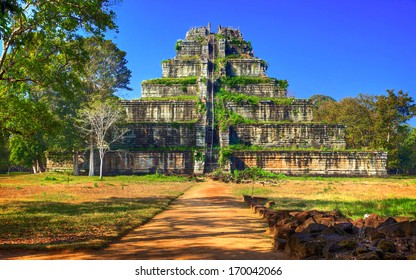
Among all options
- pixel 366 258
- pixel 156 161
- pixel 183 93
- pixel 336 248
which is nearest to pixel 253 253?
pixel 336 248

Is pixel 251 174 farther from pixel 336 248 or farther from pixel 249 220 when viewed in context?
pixel 336 248

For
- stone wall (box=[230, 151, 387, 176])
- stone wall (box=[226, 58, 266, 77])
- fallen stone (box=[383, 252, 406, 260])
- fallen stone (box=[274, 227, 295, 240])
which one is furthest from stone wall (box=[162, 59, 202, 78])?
fallen stone (box=[383, 252, 406, 260])

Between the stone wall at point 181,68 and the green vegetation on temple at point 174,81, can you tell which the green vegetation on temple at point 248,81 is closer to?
the green vegetation on temple at point 174,81

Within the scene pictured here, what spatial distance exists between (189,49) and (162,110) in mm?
10970

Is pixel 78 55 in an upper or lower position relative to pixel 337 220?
upper

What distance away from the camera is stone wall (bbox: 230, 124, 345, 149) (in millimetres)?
36125

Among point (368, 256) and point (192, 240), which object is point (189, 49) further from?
point (368, 256)

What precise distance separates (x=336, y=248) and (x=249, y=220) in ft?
18.1

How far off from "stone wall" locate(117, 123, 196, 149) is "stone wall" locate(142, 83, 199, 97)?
583 cm

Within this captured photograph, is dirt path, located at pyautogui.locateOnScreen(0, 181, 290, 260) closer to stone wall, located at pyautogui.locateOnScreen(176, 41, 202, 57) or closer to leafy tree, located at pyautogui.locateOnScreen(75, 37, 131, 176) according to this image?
leafy tree, located at pyautogui.locateOnScreen(75, 37, 131, 176)

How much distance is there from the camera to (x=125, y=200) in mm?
15938

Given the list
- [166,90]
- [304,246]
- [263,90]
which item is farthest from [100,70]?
[304,246]

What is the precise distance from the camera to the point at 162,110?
3822 centimetres
